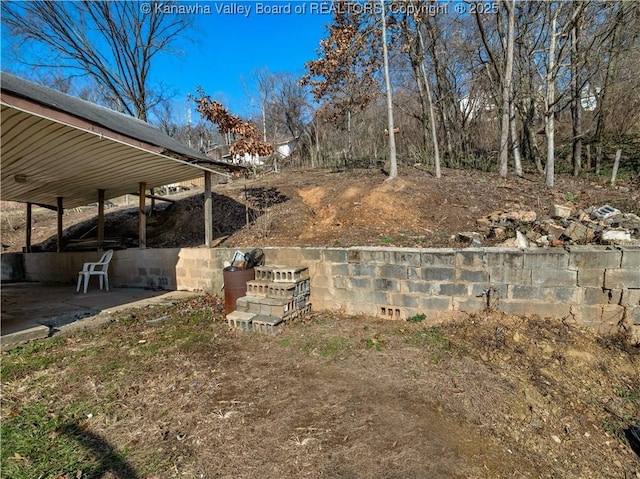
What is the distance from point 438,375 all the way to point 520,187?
6652 millimetres

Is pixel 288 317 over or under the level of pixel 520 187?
under

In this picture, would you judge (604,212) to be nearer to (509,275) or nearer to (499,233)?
(499,233)

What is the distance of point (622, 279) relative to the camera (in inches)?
137

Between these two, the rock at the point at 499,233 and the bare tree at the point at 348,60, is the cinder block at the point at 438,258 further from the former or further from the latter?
the bare tree at the point at 348,60

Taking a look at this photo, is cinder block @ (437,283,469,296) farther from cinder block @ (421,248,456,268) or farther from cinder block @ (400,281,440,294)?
cinder block @ (421,248,456,268)

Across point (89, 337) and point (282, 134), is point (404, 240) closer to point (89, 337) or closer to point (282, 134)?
point (89, 337)

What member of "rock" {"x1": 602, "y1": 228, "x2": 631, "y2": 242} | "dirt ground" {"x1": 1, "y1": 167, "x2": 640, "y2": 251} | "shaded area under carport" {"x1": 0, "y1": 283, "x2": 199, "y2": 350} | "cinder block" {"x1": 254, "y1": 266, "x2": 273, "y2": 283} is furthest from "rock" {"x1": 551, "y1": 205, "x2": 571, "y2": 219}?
"shaded area under carport" {"x1": 0, "y1": 283, "x2": 199, "y2": 350}

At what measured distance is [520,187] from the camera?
25.6 feet

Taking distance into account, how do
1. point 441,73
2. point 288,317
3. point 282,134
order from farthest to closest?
1. point 282,134
2. point 441,73
3. point 288,317

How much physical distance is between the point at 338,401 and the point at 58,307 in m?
5.50

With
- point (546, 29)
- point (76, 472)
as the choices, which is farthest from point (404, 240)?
point (546, 29)

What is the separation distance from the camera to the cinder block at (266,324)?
4051mm

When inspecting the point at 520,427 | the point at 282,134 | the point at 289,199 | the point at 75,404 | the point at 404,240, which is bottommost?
the point at 520,427

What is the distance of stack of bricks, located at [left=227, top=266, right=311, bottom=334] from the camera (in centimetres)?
419
